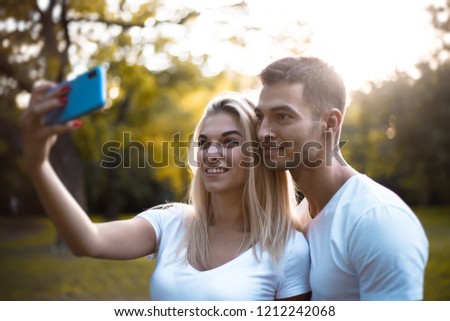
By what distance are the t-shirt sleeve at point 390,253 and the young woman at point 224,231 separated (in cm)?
44

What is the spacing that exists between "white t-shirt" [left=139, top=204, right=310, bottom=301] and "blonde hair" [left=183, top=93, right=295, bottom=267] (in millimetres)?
69

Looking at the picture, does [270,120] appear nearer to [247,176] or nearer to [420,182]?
[247,176]

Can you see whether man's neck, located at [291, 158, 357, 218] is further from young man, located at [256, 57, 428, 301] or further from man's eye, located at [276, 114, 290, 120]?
man's eye, located at [276, 114, 290, 120]

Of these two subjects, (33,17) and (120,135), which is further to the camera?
(120,135)

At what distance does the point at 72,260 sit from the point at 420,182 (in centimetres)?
1403

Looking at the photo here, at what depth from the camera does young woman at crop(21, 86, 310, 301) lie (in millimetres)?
2590

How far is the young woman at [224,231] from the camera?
259 centimetres

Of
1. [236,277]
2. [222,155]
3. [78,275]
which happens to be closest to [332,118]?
[222,155]

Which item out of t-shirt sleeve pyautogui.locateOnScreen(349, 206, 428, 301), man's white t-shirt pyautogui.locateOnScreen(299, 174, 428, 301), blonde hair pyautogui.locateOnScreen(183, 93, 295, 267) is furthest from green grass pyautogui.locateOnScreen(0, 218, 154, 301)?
t-shirt sleeve pyautogui.locateOnScreen(349, 206, 428, 301)

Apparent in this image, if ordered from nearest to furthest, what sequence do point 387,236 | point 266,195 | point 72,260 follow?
point 387,236, point 266,195, point 72,260

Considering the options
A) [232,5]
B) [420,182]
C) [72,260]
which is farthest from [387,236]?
[420,182]

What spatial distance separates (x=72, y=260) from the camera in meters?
11.4

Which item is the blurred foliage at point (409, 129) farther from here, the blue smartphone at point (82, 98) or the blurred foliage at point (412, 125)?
the blue smartphone at point (82, 98)

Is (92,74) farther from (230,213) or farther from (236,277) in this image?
(230,213)
